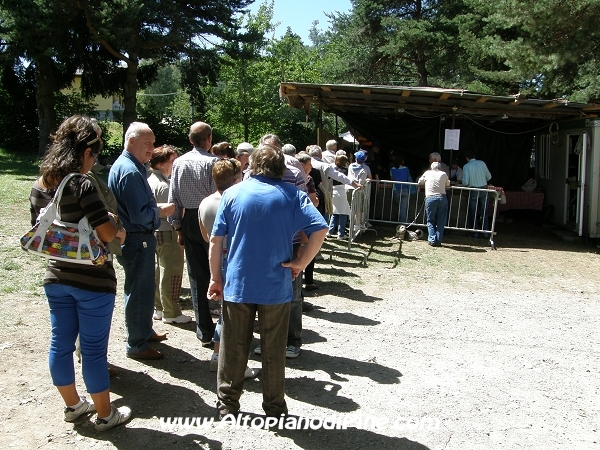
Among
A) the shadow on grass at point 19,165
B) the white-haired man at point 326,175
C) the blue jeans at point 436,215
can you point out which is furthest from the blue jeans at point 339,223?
Result: the shadow on grass at point 19,165

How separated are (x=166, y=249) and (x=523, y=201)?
12.0 metres

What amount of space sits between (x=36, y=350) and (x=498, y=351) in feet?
13.5

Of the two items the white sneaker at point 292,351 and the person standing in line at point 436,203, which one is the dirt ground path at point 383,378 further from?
the person standing in line at point 436,203

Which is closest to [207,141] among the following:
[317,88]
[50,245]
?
[50,245]

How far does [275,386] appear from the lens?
11.9 ft

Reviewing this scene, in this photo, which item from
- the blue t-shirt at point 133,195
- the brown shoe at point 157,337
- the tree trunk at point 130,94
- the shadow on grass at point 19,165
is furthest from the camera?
the tree trunk at point 130,94

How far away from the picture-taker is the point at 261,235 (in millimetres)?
3434

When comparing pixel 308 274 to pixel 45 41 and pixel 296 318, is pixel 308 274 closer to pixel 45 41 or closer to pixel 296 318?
pixel 296 318

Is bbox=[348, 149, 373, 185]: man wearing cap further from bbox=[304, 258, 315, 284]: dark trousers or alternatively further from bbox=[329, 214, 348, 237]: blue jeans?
bbox=[304, 258, 315, 284]: dark trousers

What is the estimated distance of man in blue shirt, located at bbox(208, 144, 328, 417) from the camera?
11.3ft

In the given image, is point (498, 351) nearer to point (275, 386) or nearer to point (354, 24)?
point (275, 386)

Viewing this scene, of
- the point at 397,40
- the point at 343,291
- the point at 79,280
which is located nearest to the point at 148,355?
the point at 79,280

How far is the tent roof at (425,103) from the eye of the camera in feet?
38.9

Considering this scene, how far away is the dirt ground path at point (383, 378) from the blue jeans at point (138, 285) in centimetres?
23
